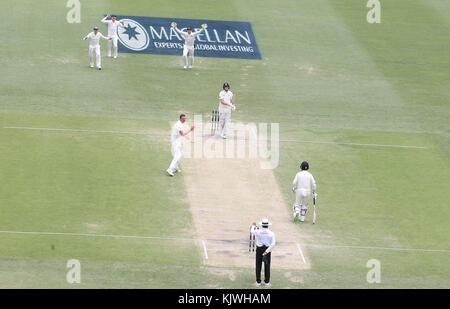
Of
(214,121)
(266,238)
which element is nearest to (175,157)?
(214,121)

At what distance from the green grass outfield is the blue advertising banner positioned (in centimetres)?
74

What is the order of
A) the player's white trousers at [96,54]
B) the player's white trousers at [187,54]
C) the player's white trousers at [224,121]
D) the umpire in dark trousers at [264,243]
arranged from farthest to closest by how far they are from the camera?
the player's white trousers at [187,54] → the player's white trousers at [96,54] → the player's white trousers at [224,121] → the umpire in dark trousers at [264,243]

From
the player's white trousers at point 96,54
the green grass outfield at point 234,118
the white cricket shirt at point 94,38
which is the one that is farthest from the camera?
the player's white trousers at point 96,54

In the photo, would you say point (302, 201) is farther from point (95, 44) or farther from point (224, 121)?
point (95, 44)

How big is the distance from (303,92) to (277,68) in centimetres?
295

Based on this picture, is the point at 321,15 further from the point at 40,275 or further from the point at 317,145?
the point at 40,275

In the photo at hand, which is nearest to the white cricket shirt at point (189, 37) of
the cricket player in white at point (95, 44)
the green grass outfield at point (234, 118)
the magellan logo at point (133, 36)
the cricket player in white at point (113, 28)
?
the green grass outfield at point (234, 118)

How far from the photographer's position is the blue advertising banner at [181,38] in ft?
161

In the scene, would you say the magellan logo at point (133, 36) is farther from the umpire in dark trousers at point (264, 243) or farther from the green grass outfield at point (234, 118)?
the umpire in dark trousers at point (264, 243)

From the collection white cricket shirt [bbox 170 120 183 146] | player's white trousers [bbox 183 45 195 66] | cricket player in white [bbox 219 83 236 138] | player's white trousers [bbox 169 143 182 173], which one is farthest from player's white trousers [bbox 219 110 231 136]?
player's white trousers [bbox 183 45 195 66]

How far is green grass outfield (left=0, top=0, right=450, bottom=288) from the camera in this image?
95.7ft

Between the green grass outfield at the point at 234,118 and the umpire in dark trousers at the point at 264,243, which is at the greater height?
the green grass outfield at the point at 234,118

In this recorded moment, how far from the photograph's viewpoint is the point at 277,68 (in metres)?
47.9

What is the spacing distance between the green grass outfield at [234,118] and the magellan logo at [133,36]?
1.18 metres
